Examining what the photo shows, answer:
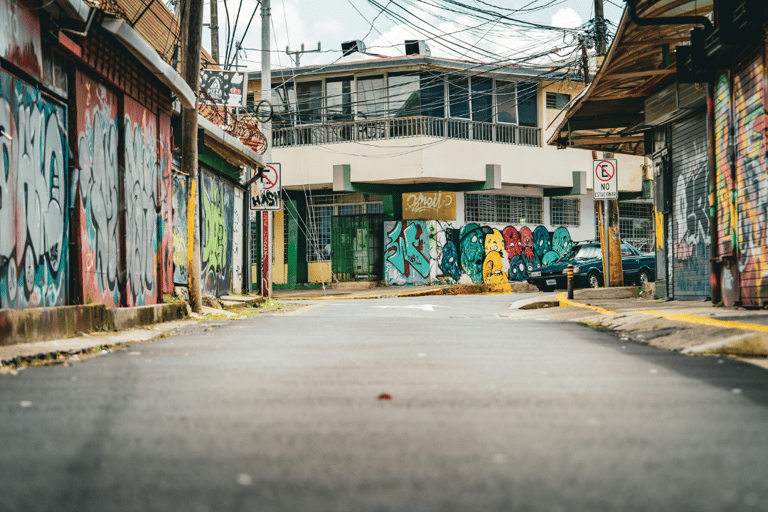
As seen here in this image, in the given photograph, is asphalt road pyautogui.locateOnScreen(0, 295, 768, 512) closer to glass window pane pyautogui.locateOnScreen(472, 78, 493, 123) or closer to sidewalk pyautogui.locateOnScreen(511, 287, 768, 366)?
sidewalk pyautogui.locateOnScreen(511, 287, 768, 366)

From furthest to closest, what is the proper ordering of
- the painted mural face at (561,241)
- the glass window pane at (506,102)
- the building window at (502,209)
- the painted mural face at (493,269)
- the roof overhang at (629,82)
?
the painted mural face at (561,241) → the building window at (502,209) → the painted mural face at (493,269) → the glass window pane at (506,102) → the roof overhang at (629,82)

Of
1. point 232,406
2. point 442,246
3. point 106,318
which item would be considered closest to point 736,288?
point 106,318

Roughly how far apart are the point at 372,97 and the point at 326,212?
5175mm

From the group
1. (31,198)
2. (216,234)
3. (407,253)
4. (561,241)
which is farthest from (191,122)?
(561,241)

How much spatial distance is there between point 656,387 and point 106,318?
7716 mm

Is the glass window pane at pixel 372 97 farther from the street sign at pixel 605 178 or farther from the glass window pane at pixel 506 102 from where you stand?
the street sign at pixel 605 178

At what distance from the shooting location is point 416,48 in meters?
34.0

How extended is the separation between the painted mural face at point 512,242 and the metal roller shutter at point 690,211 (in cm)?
1749

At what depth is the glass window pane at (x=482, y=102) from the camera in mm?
33344

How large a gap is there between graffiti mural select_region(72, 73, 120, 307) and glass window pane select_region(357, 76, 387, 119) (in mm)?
20857

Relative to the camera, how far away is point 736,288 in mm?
12789

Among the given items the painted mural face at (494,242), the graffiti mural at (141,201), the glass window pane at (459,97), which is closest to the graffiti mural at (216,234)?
the graffiti mural at (141,201)

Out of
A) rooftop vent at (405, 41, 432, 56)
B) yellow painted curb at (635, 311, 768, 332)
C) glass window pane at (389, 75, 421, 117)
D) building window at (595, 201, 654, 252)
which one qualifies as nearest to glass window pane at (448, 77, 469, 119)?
glass window pane at (389, 75, 421, 117)

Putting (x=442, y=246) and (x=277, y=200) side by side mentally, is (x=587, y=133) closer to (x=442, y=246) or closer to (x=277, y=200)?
(x=277, y=200)
